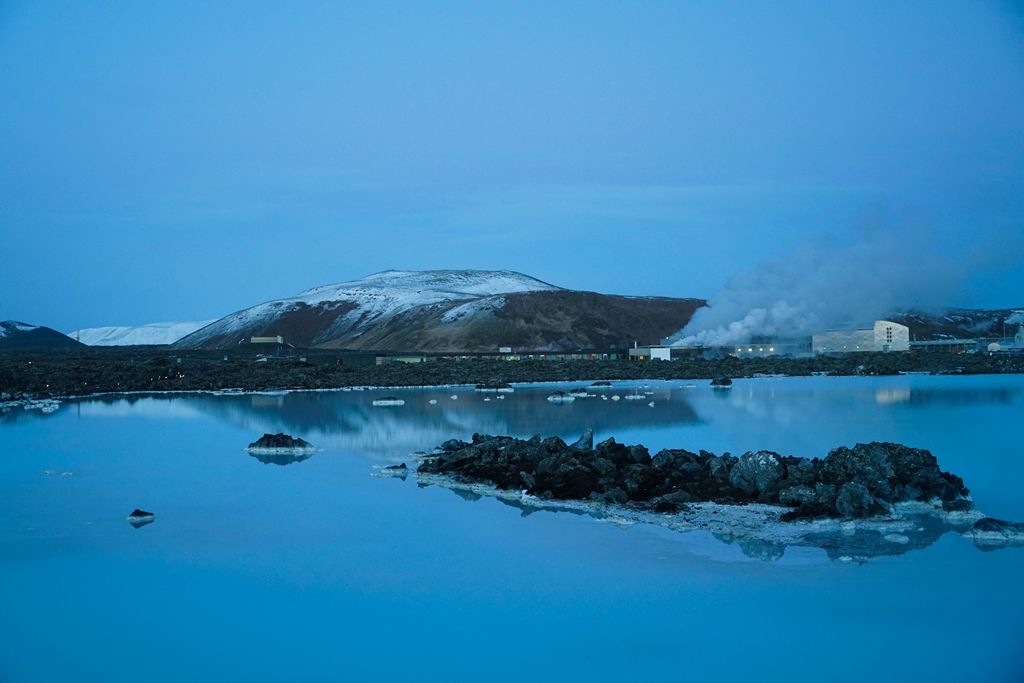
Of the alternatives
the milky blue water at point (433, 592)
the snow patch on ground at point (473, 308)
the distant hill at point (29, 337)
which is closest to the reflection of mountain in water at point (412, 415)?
→ the milky blue water at point (433, 592)

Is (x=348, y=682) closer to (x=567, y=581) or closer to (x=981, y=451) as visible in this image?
(x=567, y=581)

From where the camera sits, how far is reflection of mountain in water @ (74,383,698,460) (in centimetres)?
1987

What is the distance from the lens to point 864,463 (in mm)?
11297

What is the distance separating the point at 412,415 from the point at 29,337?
334 feet

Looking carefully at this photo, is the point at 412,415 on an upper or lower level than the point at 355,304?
lower

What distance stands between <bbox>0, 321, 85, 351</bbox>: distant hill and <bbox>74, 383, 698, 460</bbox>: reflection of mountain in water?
268ft

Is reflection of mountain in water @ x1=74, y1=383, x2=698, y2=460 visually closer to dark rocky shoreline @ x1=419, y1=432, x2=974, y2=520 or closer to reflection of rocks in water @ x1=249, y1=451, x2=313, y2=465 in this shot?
reflection of rocks in water @ x1=249, y1=451, x2=313, y2=465

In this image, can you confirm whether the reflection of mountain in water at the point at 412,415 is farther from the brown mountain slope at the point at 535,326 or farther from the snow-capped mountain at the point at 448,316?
the snow-capped mountain at the point at 448,316

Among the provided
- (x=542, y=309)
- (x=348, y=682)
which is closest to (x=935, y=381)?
(x=348, y=682)

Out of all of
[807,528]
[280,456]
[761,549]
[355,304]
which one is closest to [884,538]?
[807,528]

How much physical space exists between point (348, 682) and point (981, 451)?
1311cm

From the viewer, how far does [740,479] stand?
38.0 ft

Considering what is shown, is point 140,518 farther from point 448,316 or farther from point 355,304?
point 355,304

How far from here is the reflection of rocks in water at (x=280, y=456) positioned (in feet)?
54.2
